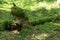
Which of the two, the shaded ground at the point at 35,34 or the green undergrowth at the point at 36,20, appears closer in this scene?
the shaded ground at the point at 35,34

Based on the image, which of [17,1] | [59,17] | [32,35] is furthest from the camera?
[17,1]

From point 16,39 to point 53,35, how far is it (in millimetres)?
1132

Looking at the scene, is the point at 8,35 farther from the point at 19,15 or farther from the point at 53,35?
the point at 53,35

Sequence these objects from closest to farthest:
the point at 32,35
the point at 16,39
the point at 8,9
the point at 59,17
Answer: the point at 16,39 < the point at 32,35 < the point at 59,17 < the point at 8,9

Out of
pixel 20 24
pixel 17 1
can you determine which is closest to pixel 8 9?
pixel 17 1

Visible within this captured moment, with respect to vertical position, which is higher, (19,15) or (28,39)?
(19,15)

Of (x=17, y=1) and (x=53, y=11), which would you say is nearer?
(x=53, y=11)

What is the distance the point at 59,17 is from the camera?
705 cm

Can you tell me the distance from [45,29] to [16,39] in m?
1.27

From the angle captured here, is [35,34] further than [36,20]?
No

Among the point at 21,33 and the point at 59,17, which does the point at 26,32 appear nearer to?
the point at 21,33

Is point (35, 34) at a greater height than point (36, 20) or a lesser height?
lesser

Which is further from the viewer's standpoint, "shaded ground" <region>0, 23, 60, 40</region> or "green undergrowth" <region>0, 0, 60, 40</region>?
"green undergrowth" <region>0, 0, 60, 40</region>

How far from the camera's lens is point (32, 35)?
5363 millimetres
